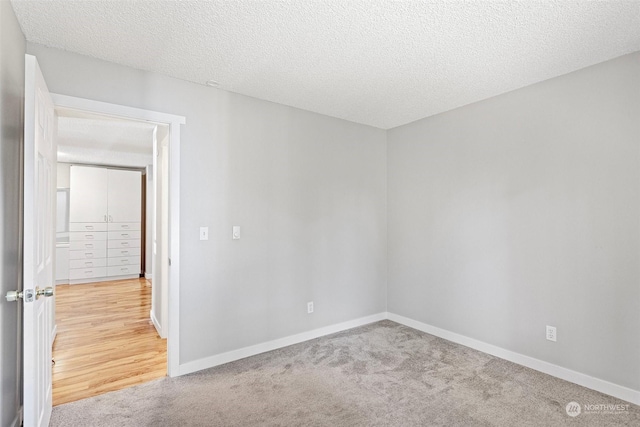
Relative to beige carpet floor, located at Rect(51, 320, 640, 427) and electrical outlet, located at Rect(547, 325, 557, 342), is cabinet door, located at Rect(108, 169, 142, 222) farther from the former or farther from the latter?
electrical outlet, located at Rect(547, 325, 557, 342)

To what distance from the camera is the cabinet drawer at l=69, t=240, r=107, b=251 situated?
654cm

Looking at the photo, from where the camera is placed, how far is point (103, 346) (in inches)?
135

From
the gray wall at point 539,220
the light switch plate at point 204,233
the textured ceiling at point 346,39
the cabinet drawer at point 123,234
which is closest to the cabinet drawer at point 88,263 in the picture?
the cabinet drawer at point 123,234

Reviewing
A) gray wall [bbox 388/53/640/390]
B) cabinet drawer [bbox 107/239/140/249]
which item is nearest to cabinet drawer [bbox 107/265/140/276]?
cabinet drawer [bbox 107/239/140/249]

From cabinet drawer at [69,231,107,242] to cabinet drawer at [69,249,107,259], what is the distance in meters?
0.25

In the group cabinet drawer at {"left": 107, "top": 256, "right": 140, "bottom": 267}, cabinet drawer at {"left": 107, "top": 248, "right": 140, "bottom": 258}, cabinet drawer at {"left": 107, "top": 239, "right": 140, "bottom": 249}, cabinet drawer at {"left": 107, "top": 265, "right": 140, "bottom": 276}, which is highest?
cabinet drawer at {"left": 107, "top": 239, "right": 140, "bottom": 249}

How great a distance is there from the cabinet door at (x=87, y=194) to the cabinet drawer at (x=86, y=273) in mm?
980

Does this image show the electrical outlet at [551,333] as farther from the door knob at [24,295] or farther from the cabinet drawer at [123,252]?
the cabinet drawer at [123,252]

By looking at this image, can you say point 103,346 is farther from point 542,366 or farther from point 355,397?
point 542,366

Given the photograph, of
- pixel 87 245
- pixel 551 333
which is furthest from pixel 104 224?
pixel 551 333

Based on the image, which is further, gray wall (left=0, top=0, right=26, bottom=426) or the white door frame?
the white door frame

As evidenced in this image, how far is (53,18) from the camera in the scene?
1.95m

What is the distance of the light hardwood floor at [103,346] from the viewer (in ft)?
8.74

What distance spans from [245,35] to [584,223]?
112 inches
